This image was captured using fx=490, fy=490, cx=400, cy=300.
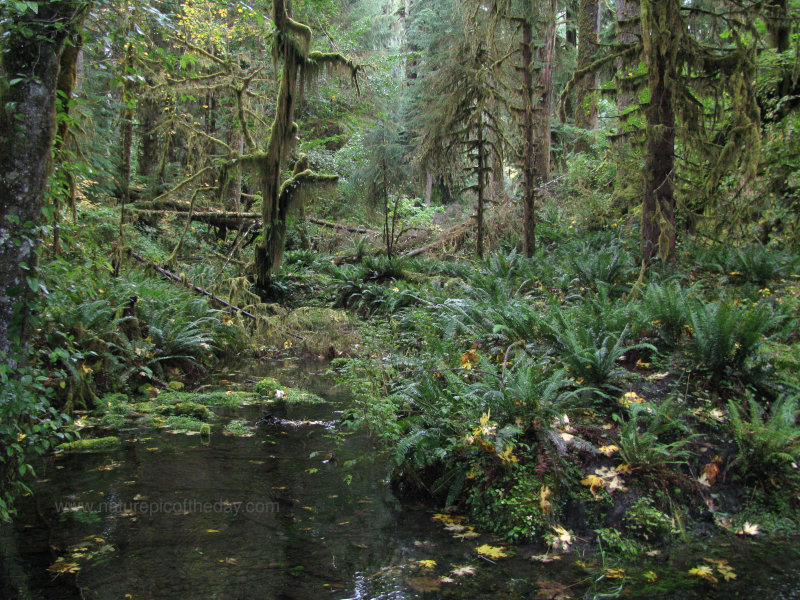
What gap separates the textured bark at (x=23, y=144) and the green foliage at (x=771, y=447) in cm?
522

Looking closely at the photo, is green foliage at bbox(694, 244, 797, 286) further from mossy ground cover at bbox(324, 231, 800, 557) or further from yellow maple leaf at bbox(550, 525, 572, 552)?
yellow maple leaf at bbox(550, 525, 572, 552)

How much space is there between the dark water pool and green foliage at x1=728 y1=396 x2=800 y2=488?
0.62 m

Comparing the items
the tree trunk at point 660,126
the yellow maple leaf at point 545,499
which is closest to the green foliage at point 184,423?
the yellow maple leaf at point 545,499

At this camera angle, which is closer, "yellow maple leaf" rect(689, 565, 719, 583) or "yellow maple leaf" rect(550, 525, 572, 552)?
"yellow maple leaf" rect(689, 565, 719, 583)

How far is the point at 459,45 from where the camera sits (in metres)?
12.5

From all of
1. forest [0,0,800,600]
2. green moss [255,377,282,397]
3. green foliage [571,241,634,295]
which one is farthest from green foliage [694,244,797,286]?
green moss [255,377,282,397]

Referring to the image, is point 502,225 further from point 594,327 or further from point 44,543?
point 44,543

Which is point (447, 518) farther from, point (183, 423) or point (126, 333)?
point (126, 333)

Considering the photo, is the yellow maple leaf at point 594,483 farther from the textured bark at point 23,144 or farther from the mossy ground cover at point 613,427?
the textured bark at point 23,144

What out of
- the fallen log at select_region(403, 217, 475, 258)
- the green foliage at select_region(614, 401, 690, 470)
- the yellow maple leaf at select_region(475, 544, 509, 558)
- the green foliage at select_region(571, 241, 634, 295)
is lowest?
the yellow maple leaf at select_region(475, 544, 509, 558)

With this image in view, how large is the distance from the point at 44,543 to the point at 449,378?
3381 mm

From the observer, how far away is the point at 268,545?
11.2 feet

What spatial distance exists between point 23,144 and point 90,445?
132 inches

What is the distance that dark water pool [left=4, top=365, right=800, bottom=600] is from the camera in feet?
9.50
